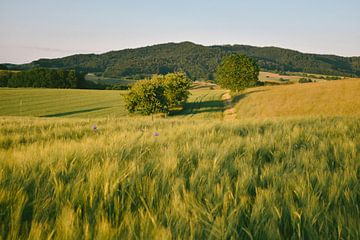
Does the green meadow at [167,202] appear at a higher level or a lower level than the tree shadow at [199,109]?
higher

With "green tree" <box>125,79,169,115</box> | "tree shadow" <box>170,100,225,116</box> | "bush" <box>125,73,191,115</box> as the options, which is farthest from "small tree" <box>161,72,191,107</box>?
"green tree" <box>125,79,169,115</box>

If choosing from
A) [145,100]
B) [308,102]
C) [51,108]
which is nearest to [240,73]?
[308,102]

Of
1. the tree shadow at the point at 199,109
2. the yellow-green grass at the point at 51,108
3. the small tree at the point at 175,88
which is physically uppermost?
the small tree at the point at 175,88

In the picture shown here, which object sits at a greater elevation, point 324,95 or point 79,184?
point 79,184

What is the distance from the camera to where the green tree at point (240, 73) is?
57.5 metres

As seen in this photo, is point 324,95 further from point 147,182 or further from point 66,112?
point 66,112

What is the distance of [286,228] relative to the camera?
1048 mm

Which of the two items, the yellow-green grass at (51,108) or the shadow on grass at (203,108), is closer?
the yellow-green grass at (51,108)

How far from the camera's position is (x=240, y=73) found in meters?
58.3

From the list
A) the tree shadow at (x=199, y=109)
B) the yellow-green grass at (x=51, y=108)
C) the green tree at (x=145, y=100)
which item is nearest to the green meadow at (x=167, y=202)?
the green tree at (x=145, y=100)

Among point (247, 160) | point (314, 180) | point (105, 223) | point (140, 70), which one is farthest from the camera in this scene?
point (140, 70)

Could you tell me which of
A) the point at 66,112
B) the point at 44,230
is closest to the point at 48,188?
the point at 44,230

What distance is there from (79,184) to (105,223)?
54 cm

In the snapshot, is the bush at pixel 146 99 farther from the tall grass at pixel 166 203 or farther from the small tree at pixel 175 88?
the tall grass at pixel 166 203
